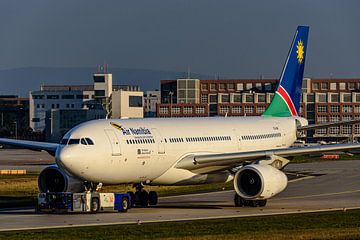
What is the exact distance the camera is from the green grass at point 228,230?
122 ft

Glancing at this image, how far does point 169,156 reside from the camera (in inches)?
2041

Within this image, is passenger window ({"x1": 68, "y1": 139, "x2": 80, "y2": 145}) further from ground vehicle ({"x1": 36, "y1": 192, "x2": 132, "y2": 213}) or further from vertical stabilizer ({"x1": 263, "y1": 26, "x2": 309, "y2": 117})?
vertical stabilizer ({"x1": 263, "y1": 26, "x2": 309, "y2": 117})

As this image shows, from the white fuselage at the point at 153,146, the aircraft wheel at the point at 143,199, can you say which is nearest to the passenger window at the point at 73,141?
the white fuselage at the point at 153,146

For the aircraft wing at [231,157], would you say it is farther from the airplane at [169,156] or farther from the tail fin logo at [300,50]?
the tail fin logo at [300,50]

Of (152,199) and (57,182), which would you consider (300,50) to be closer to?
(152,199)

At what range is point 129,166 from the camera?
161 feet

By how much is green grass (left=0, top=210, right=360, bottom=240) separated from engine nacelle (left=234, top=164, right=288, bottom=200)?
5.75 meters

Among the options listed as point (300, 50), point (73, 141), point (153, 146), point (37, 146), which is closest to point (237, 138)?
point (153, 146)

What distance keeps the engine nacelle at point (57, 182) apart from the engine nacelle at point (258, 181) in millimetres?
8333

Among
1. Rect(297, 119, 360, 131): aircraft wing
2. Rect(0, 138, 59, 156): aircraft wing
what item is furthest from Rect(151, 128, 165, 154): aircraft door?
Rect(297, 119, 360, 131): aircraft wing

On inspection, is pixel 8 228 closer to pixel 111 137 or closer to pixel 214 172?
pixel 111 137

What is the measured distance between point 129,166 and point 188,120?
851 centimetres

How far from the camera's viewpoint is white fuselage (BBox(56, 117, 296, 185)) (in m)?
47.2

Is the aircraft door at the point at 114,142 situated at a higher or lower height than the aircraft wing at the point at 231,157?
higher
